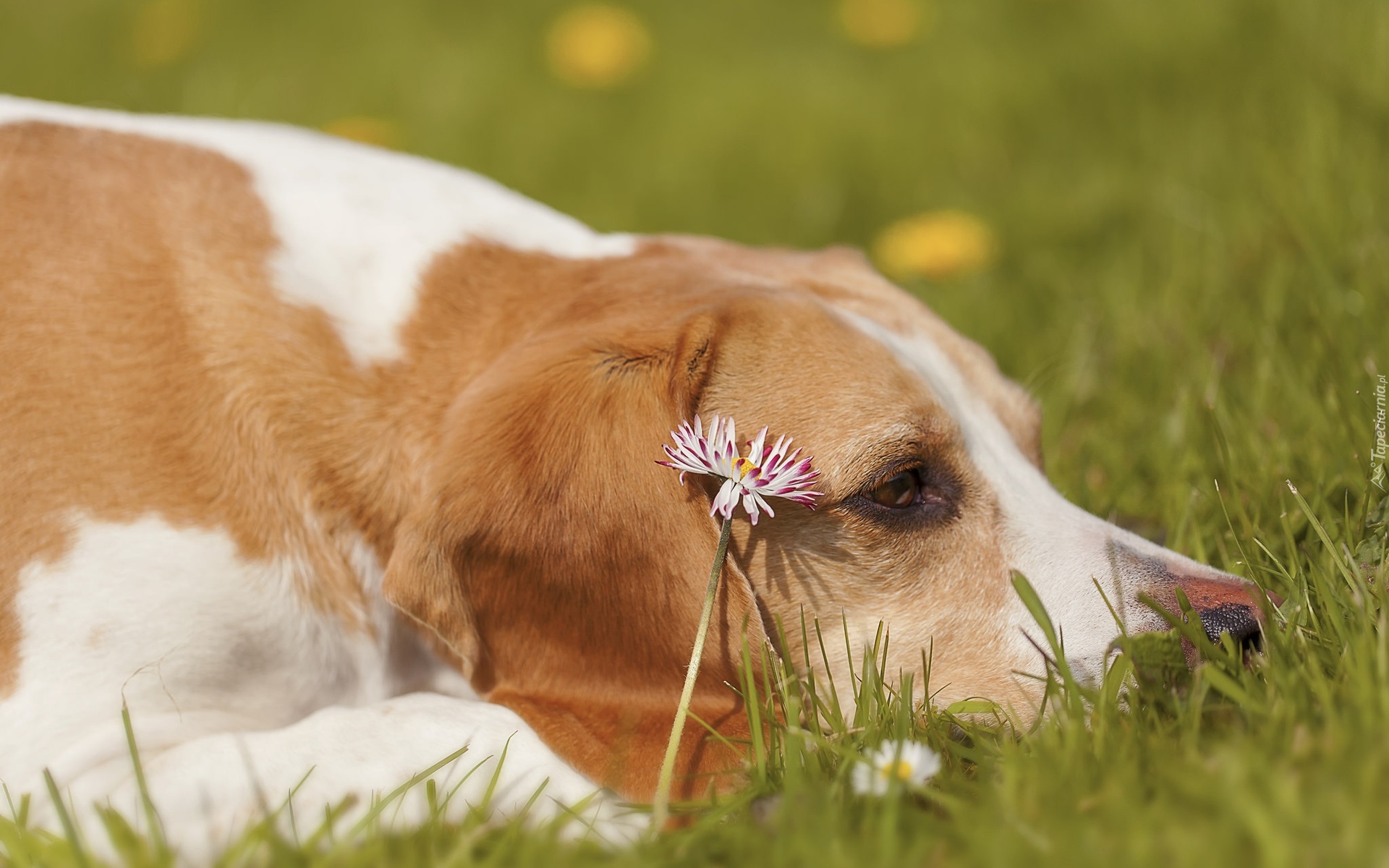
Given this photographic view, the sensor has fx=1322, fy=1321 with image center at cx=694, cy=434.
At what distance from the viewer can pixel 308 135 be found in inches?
127

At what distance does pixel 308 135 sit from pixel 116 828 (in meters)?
1.82

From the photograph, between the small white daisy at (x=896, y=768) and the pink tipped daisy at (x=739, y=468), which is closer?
the small white daisy at (x=896, y=768)

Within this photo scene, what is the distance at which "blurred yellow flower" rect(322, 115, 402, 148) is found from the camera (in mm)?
5492

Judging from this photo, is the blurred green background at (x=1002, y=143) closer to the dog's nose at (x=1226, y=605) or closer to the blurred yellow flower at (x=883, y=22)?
the blurred yellow flower at (x=883, y=22)

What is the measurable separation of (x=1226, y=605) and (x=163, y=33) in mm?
6809

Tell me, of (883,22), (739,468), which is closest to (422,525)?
(739,468)

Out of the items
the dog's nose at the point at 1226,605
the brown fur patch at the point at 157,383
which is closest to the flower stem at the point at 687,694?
the brown fur patch at the point at 157,383

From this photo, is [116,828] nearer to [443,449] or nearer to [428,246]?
[443,449]

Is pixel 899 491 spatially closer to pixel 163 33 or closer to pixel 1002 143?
pixel 1002 143

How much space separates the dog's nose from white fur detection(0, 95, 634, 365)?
4.66 ft

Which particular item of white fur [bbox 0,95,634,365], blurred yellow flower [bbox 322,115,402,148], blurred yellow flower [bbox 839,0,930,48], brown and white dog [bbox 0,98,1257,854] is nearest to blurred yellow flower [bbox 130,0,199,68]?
blurred yellow flower [bbox 322,115,402,148]

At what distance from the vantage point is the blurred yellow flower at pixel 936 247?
4586 mm

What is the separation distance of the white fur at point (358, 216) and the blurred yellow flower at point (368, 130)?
7.03 ft

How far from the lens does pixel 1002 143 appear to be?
5.84 metres
